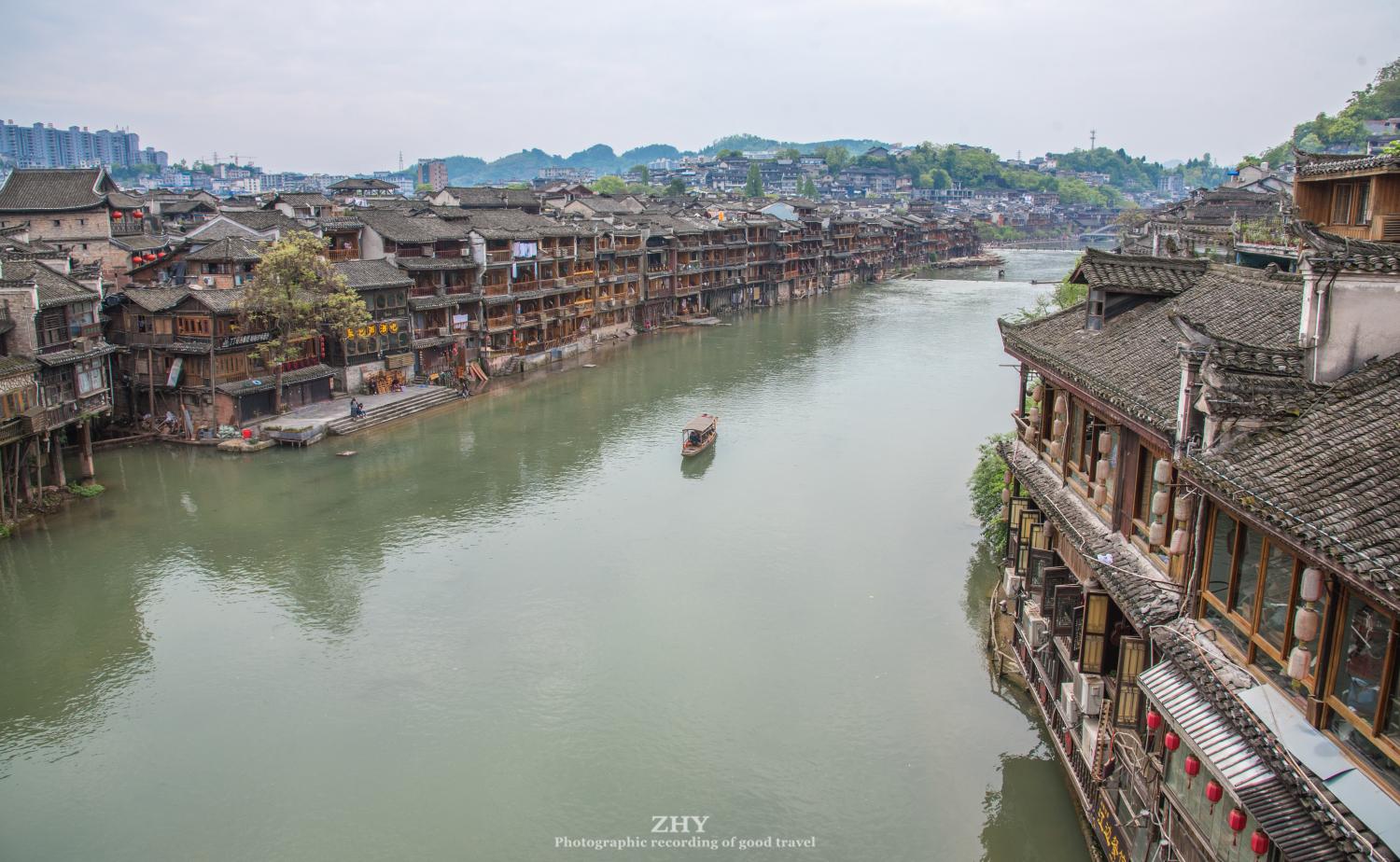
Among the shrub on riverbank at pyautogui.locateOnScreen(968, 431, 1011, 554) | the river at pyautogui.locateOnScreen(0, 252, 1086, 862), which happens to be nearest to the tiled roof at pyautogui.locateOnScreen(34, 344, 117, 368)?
the river at pyautogui.locateOnScreen(0, 252, 1086, 862)

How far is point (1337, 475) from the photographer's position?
895 centimetres

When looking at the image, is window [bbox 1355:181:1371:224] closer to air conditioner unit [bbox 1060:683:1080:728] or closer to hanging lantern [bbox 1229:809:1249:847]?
air conditioner unit [bbox 1060:683:1080:728]

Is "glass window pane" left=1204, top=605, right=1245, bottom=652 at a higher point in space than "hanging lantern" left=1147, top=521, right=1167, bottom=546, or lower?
lower

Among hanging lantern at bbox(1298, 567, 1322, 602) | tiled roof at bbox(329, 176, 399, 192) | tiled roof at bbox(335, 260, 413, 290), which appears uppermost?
tiled roof at bbox(329, 176, 399, 192)

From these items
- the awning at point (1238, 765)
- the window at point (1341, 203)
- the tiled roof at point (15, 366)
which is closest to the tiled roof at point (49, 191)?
the tiled roof at point (15, 366)

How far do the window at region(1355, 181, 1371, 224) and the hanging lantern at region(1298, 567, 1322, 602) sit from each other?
10.5m

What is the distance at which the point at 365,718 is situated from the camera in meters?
19.8

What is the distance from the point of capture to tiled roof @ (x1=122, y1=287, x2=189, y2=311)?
38.1 meters

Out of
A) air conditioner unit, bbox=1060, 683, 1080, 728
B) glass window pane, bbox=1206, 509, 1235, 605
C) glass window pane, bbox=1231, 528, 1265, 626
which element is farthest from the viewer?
air conditioner unit, bbox=1060, 683, 1080, 728

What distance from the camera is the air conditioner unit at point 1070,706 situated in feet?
48.1

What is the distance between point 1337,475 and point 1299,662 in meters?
1.72

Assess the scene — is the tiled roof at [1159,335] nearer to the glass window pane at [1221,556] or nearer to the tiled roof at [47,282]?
the glass window pane at [1221,556]

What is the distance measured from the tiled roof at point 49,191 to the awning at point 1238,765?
55.4 m

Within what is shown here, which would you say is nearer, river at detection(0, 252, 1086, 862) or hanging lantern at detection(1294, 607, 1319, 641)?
hanging lantern at detection(1294, 607, 1319, 641)
